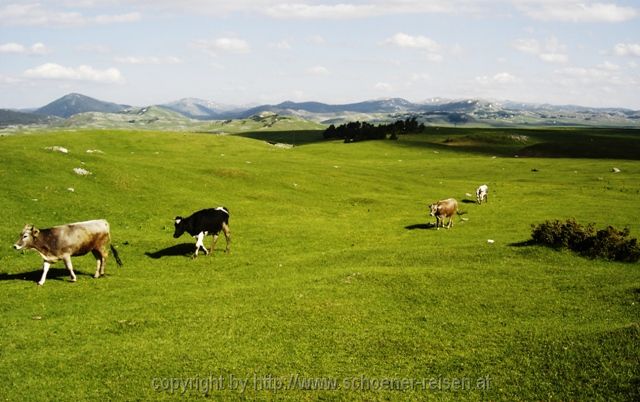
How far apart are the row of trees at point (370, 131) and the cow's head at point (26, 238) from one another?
129 m

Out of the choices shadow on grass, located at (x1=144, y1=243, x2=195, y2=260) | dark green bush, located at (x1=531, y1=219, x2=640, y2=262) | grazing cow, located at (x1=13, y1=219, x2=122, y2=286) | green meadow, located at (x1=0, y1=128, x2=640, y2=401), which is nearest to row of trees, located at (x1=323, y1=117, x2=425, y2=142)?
green meadow, located at (x1=0, y1=128, x2=640, y2=401)

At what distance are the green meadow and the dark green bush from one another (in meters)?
1.16

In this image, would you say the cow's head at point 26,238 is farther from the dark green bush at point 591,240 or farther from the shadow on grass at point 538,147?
the shadow on grass at point 538,147

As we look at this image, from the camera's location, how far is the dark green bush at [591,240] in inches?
1202

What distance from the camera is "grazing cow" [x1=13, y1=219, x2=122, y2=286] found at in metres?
25.6

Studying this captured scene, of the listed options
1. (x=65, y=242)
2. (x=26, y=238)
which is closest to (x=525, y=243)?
(x=65, y=242)

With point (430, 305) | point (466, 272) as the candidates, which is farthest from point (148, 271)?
point (466, 272)

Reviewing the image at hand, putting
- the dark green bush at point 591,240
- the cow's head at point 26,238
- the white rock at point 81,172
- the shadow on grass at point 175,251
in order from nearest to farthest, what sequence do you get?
1. the cow's head at point 26,238
2. the dark green bush at point 591,240
3. the shadow on grass at point 175,251
4. the white rock at point 81,172

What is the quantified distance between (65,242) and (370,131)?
437 feet

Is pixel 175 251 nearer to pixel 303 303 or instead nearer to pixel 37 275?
pixel 37 275

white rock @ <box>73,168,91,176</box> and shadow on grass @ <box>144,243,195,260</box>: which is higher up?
white rock @ <box>73,168,91,176</box>

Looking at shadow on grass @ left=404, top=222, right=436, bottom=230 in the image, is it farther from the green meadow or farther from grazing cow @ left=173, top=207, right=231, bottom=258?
grazing cow @ left=173, top=207, right=231, bottom=258

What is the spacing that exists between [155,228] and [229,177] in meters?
22.0

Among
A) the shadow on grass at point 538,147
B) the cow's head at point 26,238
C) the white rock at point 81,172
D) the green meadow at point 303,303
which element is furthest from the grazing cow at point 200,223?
the shadow on grass at point 538,147
